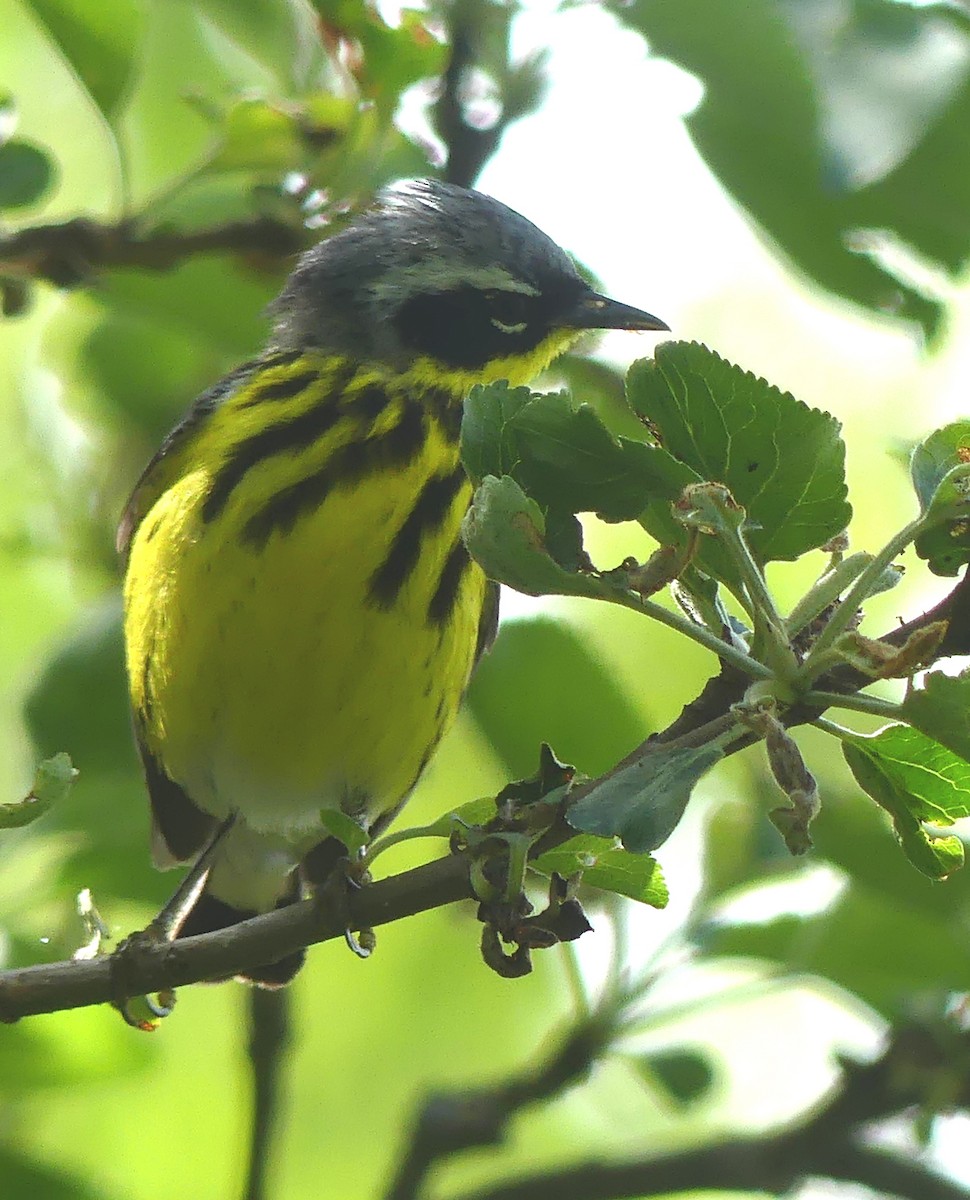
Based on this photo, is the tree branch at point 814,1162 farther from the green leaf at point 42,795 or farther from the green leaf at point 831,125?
the green leaf at point 42,795

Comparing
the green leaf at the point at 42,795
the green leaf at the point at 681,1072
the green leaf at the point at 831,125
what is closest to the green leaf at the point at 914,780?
the green leaf at the point at 42,795

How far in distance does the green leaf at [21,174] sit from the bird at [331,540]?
2.27 feet

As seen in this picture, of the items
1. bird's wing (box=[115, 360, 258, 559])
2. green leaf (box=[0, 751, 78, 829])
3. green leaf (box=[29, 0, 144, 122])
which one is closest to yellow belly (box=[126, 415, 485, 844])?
bird's wing (box=[115, 360, 258, 559])

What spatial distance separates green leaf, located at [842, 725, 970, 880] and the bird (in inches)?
64.5

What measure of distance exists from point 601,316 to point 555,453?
251 cm

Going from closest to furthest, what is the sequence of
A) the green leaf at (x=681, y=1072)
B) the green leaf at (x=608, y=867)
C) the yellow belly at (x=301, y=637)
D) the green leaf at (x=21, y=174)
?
1. the green leaf at (x=608, y=867)
2. the green leaf at (x=21, y=174)
3. the yellow belly at (x=301, y=637)
4. the green leaf at (x=681, y=1072)

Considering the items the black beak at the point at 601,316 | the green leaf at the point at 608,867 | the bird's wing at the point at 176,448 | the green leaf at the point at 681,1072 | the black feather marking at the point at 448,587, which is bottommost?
the green leaf at the point at 681,1072

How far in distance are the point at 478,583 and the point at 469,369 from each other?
66 cm

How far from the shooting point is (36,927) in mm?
3688

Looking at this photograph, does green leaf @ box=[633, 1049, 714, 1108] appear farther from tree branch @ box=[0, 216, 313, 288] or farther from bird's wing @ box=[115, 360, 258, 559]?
tree branch @ box=[0, 216, 313, 288]

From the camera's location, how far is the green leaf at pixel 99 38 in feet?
11.2

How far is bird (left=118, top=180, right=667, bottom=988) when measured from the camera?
3.44 meters

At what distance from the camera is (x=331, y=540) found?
134 inches

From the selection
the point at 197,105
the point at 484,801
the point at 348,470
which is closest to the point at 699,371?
the point at 484,801
